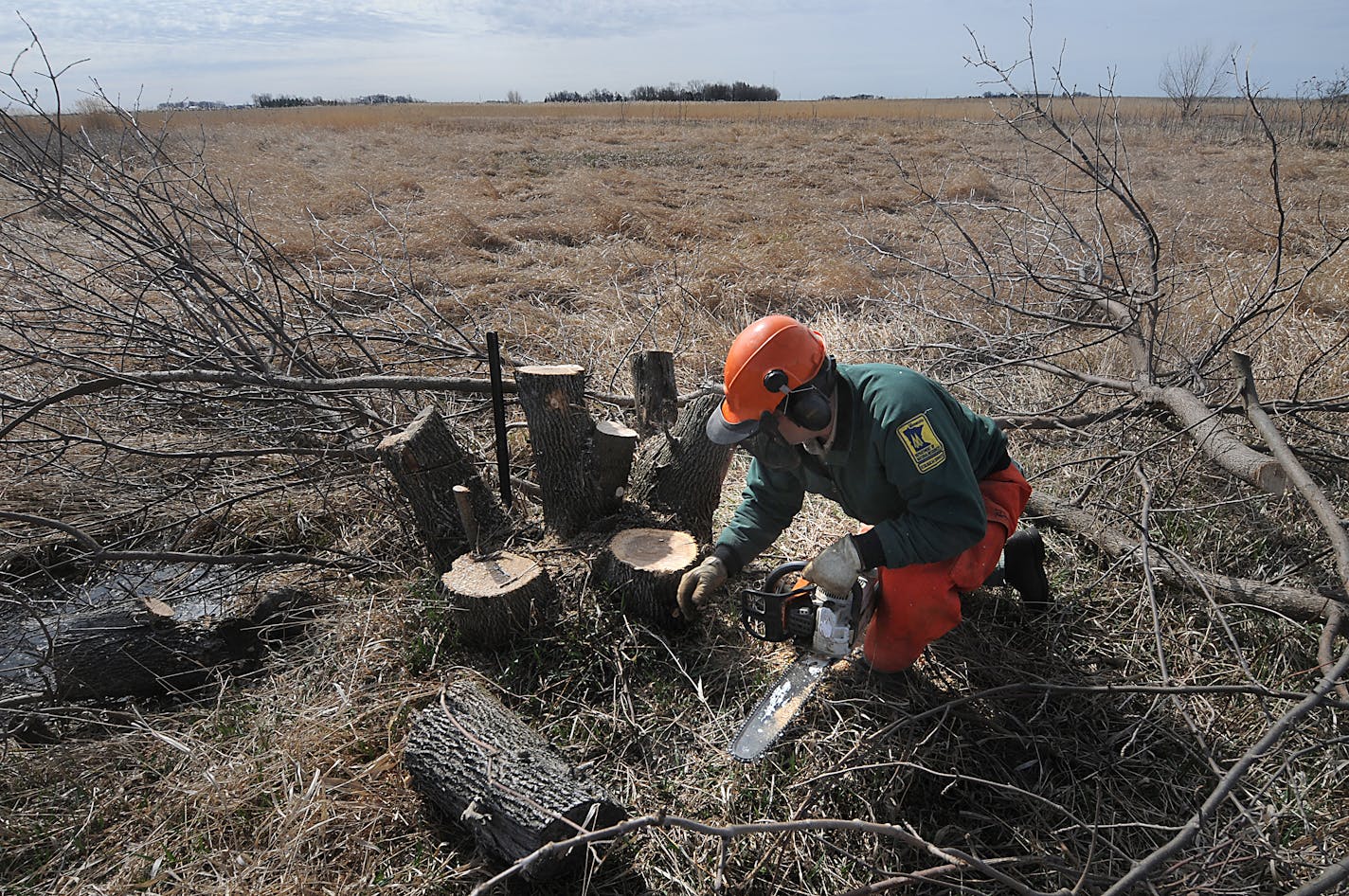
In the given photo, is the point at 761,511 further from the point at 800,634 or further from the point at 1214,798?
the point at 1214,798

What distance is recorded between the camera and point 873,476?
93.4 inches

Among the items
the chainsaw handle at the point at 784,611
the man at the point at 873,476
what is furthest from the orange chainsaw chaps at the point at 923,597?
the chainsaw handle at the point at 784,611

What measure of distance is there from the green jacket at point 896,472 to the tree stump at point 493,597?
0.69 metres

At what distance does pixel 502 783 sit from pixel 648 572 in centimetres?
84

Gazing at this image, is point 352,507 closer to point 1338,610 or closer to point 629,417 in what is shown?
point 629,417

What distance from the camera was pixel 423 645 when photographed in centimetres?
278

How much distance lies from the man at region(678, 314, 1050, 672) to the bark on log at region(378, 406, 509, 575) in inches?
40.1

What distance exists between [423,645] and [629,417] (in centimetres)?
185

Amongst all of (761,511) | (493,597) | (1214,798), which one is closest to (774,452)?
(761,511)

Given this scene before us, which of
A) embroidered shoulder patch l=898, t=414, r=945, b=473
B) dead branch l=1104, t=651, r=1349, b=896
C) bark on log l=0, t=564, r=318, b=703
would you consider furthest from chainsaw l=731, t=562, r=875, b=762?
bark on log l=0, t=564, r=318, b=703

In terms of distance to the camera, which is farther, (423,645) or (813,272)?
(813,272)

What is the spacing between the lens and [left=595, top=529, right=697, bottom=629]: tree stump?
2.72 metres

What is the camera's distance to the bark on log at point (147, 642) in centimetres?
289

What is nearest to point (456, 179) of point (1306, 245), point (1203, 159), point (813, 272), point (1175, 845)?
point (813, 272)
